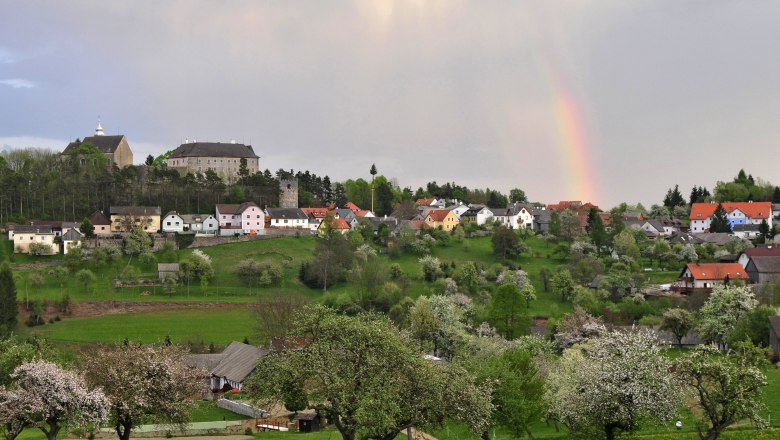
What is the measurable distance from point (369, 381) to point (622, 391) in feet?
30.4

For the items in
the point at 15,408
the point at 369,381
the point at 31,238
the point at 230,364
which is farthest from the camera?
the point at 31,238

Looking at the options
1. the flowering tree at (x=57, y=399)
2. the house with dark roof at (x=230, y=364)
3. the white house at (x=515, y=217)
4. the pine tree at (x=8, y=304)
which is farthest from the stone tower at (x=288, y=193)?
the flowering tree at (x=57, y=399)

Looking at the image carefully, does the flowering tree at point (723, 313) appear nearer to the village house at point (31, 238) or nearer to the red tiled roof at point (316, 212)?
the red tiled roof at point (316, 212)

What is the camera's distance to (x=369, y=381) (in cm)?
2912

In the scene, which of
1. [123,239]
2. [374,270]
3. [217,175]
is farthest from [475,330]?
[217,175]

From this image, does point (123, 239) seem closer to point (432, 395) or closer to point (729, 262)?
point (729, 262)

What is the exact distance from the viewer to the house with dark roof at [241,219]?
4360 inches

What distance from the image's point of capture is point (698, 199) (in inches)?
6329

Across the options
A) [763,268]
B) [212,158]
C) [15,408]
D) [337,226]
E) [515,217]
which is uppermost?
[212,158]

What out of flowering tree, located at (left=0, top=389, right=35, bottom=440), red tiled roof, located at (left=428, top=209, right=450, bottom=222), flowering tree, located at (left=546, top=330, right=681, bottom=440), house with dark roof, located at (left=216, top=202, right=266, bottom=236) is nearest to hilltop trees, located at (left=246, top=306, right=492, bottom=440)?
flowering tree, located at (left=546, top=330, right=681, bottom=440)

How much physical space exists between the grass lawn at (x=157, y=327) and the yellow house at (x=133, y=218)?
30280mm

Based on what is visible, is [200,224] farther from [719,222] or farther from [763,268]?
[719,222]

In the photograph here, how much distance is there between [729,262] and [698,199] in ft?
210

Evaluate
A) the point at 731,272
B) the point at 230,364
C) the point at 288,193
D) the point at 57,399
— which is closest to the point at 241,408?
the point at 230,364
